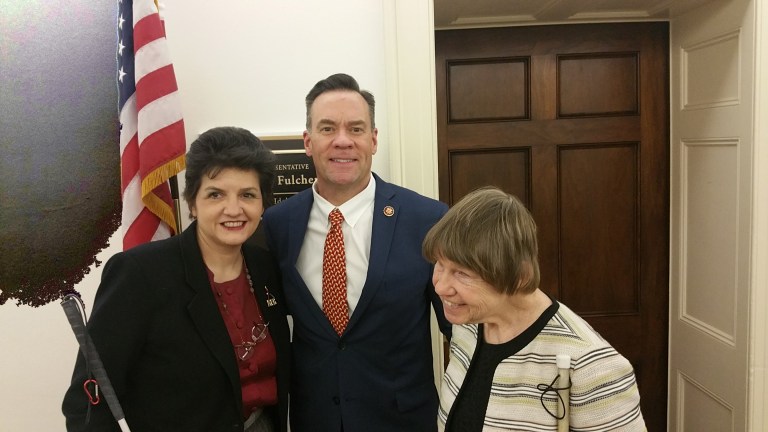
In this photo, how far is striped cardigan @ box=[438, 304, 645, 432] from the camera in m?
1.22

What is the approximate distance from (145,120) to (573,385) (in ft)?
5.20

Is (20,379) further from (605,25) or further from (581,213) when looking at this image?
(605,25)

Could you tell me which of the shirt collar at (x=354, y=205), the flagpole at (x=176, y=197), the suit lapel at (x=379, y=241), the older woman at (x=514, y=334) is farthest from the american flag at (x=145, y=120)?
the older woman at (x=514, y=334)

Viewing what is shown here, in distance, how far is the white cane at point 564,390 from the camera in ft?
4.05

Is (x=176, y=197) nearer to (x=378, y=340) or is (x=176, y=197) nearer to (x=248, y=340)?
(x=248, y=340)

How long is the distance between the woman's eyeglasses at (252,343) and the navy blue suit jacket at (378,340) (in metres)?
0.14

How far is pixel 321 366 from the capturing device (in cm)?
194

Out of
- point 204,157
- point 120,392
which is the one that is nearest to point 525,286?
point 204,157

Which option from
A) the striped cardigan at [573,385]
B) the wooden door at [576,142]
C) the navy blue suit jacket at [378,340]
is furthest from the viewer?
the wooden door at [576,142]

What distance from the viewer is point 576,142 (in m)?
3.01

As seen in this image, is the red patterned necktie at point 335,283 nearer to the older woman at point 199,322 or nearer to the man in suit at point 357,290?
the man in suit at point 357,290

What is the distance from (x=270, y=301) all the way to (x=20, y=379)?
1.28 meters

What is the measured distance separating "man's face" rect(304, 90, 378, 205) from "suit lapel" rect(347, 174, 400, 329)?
9 centimetres

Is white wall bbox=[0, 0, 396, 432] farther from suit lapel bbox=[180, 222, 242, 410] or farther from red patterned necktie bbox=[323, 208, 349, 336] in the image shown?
suit lapel bbox=[180, 222, 242, 410]
